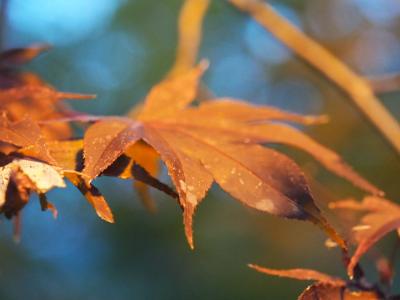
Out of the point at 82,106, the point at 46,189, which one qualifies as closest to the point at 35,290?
the point at 46,189

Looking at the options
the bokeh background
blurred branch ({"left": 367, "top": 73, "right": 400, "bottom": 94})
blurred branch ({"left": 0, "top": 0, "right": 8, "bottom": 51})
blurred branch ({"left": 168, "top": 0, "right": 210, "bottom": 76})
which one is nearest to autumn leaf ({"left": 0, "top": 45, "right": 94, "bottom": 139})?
blurred branch ({"left": 0, "top": 0, "right": 8, "bottom": 51})

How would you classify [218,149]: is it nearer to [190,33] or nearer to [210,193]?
[190,33]

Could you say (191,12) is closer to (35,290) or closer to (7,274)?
(7,274)

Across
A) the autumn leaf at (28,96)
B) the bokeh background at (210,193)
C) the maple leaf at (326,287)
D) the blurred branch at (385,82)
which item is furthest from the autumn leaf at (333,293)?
the bokeh background at (210,193)

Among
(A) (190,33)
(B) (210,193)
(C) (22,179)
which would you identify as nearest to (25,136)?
(C) (22,179)

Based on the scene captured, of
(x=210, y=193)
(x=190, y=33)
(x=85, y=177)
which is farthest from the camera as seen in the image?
(x=210, y=193)

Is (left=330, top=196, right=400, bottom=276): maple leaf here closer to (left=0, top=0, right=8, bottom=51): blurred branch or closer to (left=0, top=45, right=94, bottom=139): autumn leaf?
(left=0, top=45, right=94, bottom=139): autumn leaf
